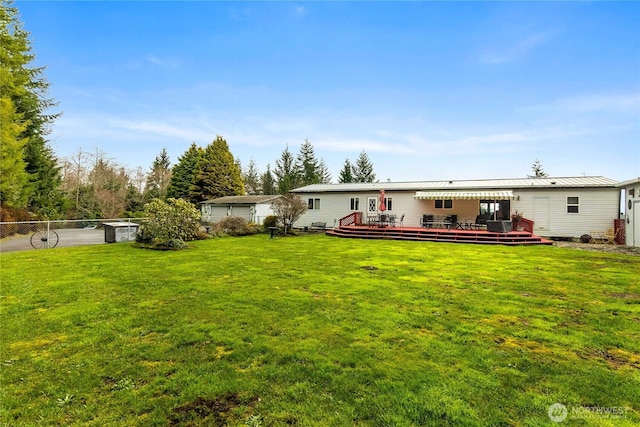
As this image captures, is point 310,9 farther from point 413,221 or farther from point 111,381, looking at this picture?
point 111,381

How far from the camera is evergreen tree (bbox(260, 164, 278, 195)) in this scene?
164 feet

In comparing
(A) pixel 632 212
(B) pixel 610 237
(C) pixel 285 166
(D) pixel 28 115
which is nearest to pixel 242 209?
(D) pixel 28 115

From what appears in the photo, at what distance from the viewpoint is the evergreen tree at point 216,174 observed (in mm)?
38406

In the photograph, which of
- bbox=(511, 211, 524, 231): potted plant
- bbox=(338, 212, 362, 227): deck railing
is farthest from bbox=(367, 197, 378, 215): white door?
bbox=(511, 211, 524, 231): potted plant

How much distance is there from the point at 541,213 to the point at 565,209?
112 cm

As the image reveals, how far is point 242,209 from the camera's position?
86.3 feet

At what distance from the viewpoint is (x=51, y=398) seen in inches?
109

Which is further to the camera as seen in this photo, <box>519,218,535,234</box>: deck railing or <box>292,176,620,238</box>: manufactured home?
<box>519,218,535,234</box>: deck railing

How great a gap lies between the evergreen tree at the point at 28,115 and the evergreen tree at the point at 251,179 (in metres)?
26.9

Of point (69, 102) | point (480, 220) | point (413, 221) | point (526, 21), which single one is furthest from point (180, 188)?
point (526, 21)

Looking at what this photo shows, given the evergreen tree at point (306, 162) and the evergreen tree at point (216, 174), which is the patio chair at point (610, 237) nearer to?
the evergreen tree at point (216, 174)

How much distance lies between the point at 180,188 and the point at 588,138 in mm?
40434

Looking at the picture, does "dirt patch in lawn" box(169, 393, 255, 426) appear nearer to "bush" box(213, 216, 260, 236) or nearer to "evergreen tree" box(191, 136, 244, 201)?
"bush" box(213, 216, 260, 236)

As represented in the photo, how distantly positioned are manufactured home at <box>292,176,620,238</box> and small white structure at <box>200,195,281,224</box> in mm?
4171
